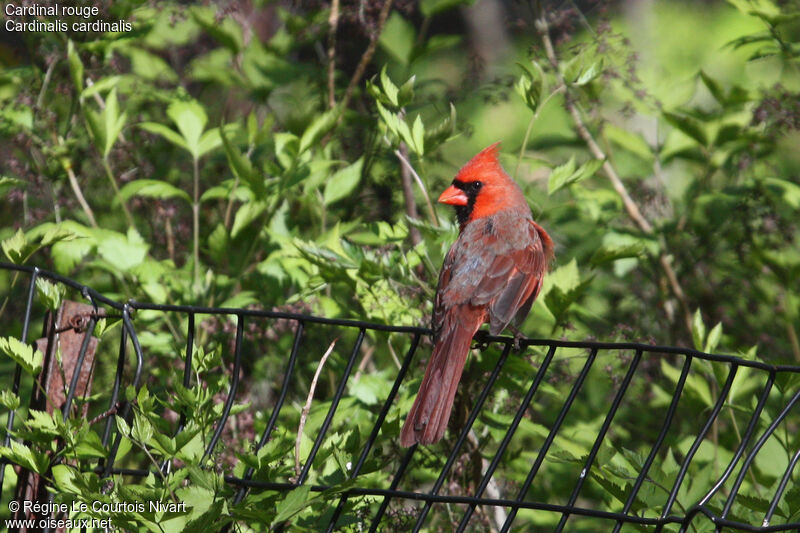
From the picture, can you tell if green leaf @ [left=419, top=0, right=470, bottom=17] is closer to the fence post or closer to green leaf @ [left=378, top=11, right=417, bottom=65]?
green leaf @ [left=378, top=11, right=417, bottom=65]

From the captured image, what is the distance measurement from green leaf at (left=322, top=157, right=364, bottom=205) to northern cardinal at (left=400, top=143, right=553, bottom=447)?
228 mm

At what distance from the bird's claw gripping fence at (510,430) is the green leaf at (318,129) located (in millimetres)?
450

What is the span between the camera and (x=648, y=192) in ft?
8.91

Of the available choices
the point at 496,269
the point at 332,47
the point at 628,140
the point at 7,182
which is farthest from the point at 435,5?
A: the point at 7,182

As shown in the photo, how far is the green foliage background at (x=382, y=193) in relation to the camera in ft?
7.19

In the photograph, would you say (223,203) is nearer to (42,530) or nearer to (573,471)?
(573,471)

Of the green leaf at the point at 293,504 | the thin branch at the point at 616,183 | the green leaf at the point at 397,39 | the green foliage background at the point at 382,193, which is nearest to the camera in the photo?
the green leaf at the point at 293,504

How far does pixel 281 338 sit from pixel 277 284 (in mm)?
228

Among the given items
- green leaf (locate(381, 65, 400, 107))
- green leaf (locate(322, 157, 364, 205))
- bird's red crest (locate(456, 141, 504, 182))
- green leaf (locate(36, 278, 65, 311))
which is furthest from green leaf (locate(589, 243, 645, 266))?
green leaf (locate(36, 278, 65, 311))

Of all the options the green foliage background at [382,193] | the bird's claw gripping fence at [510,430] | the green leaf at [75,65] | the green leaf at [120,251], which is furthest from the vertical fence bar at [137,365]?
the green leaf at [75,65]

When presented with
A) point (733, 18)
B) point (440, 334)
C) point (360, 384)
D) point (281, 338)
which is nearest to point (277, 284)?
point (281, 338)

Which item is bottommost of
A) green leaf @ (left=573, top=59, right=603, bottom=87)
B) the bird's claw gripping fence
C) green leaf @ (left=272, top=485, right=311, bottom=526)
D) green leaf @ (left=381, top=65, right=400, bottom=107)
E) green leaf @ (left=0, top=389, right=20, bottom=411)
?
the bird's claw gripping fence

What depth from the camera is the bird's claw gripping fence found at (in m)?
1.41

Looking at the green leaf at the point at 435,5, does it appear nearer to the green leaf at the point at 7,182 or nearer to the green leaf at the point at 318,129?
the green leaf at the point at 318,129
